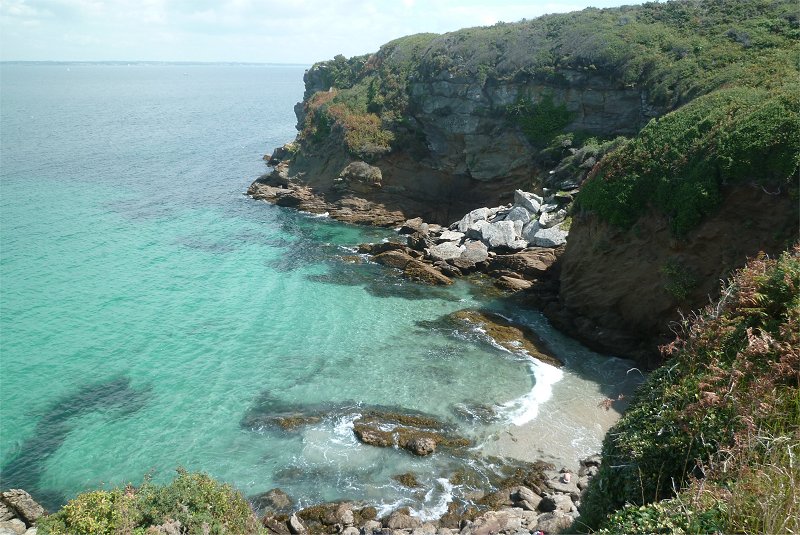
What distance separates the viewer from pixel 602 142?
40000 millimetres

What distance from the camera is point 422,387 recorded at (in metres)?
22.5

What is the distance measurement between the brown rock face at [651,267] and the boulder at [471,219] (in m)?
9.88

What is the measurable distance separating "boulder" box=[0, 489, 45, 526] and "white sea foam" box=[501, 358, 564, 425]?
50.2 ft

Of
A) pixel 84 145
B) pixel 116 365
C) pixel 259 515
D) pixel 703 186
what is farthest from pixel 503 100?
pixel 84 145

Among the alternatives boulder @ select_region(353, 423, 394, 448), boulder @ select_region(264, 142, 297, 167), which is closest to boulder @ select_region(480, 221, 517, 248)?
boulder @ select_region(353, 423, 394, 448)

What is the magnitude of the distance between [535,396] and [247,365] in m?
12.3

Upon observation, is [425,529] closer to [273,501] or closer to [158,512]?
[273,501]

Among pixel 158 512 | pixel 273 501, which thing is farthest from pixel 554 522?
pixel 158 512

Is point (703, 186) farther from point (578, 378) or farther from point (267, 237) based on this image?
point (267, 237)

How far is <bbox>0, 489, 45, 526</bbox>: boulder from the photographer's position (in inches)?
608

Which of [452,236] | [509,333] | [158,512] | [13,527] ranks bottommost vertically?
[13,527]

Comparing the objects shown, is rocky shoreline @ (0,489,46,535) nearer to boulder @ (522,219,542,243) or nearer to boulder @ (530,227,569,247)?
boulder @ (530,227,569,247)

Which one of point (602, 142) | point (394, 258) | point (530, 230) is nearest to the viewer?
point (530, 230)

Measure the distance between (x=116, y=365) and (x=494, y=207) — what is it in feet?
96.2
